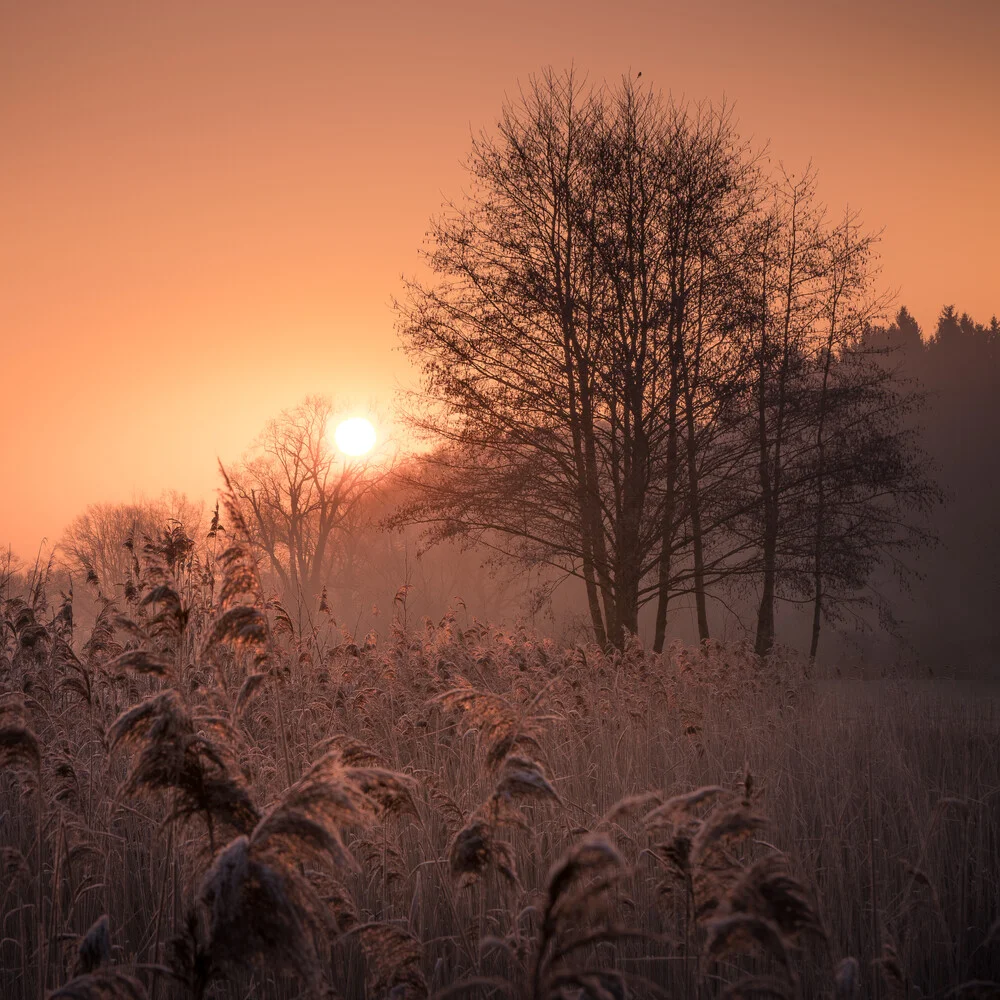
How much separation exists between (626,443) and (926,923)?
1058 cm

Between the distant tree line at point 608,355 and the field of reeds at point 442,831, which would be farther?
the distant tree line at point 608,355

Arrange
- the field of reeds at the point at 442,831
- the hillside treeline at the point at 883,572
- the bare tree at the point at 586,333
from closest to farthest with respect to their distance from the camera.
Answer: the field of reeds at the point at 442,831
the bare tree at the point at 586,333
the hillside treeline at the point at 883,572

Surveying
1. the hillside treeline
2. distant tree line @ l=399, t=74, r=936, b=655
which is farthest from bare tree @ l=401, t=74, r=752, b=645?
the hillside treeline

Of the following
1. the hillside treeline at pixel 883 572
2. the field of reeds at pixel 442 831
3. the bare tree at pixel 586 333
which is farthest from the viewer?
the hillside treeline at pixel 883 572

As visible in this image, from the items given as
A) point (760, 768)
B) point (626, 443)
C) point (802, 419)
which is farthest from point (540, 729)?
point (802, 419)

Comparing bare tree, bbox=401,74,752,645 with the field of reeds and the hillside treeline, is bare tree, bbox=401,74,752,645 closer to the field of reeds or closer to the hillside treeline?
the field of reeds

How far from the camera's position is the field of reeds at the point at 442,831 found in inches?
58.2

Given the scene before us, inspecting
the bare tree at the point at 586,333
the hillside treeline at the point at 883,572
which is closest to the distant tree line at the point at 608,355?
the bare tree at the point at 586,333

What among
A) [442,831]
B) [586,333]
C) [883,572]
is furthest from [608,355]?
[883,572]

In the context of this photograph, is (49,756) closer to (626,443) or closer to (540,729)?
(540,729)

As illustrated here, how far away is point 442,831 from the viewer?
15.9 ft

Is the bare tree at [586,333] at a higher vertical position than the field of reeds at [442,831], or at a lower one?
higher

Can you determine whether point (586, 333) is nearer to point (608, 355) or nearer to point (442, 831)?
point (608, 355)

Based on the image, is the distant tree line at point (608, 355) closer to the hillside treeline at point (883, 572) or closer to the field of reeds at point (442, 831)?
the field of reeds at point (442, 831)
